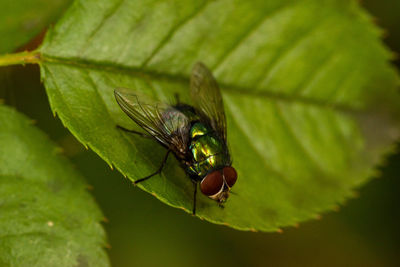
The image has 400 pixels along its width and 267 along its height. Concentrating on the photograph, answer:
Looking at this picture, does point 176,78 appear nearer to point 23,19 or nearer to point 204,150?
point 204,150

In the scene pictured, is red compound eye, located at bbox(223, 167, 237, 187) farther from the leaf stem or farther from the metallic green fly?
the leaf stem

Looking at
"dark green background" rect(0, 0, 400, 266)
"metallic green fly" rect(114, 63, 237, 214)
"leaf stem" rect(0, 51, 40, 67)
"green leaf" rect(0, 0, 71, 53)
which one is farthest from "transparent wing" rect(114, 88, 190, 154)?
"dark green background" rect(0, 0, 400, 266)

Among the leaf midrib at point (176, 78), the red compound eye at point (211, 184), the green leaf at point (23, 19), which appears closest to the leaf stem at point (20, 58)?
the leaf midrib at point (176, 78)

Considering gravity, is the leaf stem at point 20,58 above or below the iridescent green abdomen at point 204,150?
above

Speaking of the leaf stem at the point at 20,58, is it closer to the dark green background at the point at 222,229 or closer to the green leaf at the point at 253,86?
the green leaf at the point at 253,86

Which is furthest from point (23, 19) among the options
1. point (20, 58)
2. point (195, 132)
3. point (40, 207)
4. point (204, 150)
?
point (204, 150)

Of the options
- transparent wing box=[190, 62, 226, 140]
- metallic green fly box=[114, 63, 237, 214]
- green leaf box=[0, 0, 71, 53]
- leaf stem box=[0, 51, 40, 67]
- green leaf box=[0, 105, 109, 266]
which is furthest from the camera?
transparent wing box=[190, 62, 226, 140]
